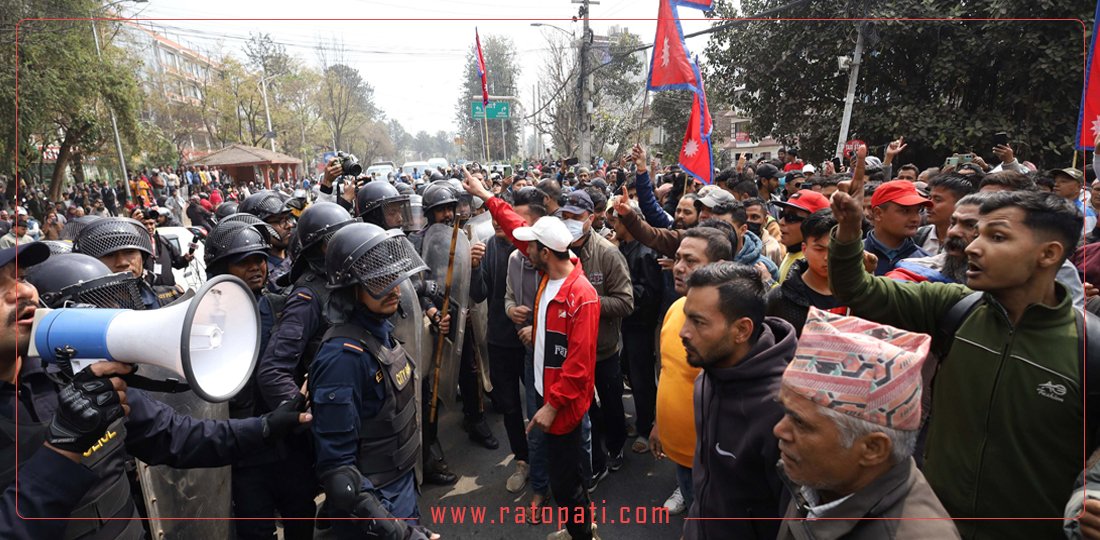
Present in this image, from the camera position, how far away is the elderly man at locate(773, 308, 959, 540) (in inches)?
50.8

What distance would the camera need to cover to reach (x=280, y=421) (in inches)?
87.0

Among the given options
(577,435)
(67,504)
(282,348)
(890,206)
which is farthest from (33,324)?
(890,206)

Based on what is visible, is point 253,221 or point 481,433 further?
point 481,433

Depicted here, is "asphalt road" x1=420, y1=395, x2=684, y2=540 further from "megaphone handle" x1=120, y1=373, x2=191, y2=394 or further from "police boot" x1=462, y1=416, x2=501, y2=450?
"megaphone handle" x1=120, y1=373, x2=191, y2=394

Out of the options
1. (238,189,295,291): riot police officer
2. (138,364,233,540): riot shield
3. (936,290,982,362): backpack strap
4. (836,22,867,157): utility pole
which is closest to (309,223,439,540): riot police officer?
(138,364,233,540): riot shield

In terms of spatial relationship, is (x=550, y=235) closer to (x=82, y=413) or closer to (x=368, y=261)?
(x=368, y=261)

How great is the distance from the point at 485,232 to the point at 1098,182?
5243 mm

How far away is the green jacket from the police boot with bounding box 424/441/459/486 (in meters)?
3.27

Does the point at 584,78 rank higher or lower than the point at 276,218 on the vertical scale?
higher

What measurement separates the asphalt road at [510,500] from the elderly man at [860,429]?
94.7 inches

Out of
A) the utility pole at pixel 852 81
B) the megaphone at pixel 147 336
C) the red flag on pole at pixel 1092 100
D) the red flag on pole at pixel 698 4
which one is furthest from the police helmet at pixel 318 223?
the utility pole at pixel 852 81

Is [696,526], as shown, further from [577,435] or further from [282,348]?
[282,348]

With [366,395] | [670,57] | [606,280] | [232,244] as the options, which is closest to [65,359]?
[366,395]

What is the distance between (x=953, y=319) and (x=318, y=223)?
335 centimetres
